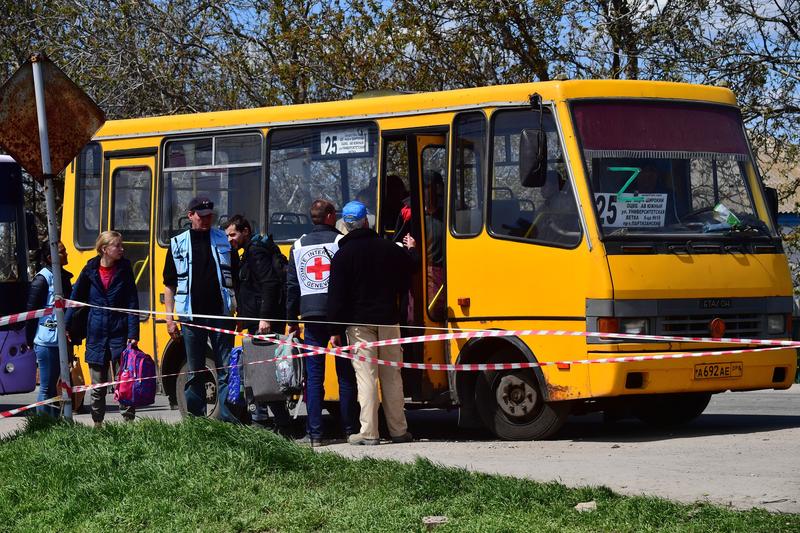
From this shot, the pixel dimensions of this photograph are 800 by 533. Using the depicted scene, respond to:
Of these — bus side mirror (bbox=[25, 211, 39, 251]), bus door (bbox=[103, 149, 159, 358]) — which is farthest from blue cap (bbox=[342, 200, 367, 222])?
bus side mirror (bbox=[25, 211, 39, 251])

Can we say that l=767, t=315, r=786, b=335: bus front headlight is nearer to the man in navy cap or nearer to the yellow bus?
the yellow bus

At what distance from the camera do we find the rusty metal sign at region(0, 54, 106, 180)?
34.3 feet

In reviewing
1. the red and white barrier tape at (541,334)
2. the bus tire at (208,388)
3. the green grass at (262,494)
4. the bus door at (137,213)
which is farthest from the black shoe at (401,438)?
the bus door at (137,213)

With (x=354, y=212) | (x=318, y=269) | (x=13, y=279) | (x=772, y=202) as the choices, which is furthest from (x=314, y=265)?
(x=13, y=279)

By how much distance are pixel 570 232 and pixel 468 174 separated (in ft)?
3.94

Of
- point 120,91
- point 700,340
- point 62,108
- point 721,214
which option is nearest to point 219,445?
point 62,108

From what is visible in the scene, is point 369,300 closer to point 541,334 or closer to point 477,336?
point 477,336

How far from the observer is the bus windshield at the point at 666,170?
1109cm

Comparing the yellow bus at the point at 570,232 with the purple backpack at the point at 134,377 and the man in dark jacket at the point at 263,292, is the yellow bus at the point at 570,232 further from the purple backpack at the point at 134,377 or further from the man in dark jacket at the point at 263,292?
the purple backpack at the point at 134,377

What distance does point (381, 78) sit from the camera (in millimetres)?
24922

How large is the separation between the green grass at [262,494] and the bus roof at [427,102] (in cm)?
312

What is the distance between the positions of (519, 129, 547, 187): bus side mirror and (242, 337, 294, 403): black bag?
2546 mm

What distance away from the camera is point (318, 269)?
1163 cm

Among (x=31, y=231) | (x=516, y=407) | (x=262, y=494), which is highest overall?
Answer: (x=31, y=231)
